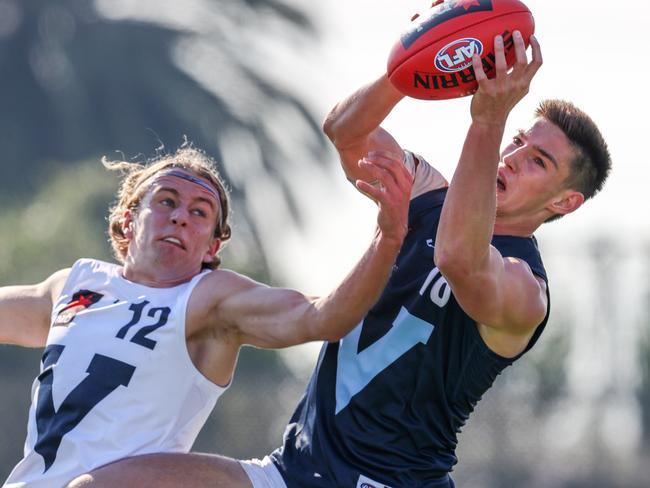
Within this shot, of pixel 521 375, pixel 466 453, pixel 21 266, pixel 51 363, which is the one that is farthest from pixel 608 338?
pixel 51 363

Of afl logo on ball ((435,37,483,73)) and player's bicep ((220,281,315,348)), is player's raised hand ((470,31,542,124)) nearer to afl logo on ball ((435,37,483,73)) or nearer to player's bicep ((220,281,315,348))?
afl logo on ball ((435,37,483,73))

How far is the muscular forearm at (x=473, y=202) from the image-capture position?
15.4 feet

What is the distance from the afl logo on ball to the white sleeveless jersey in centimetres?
149

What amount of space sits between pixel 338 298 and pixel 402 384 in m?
0.46

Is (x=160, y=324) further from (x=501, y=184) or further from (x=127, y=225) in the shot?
(x=501, y=184)

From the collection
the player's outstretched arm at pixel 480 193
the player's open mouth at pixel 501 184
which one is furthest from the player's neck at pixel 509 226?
the player's outstretched arm at pixel 480 193

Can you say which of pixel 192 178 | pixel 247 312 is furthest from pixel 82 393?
pixel 192 178

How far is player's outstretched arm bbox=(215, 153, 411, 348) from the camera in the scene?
4.96 meters

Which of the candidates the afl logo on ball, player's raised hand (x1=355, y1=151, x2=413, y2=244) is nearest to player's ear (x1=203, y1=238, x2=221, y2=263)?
player's raised hand (x1=355, y1=151, x2=413, y2=244)

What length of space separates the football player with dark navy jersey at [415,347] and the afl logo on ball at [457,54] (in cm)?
44

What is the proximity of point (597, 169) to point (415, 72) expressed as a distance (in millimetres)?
1097

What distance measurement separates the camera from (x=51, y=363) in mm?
5656

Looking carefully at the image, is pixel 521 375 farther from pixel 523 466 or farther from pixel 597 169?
pixel 597 169

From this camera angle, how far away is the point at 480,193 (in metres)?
4.72
